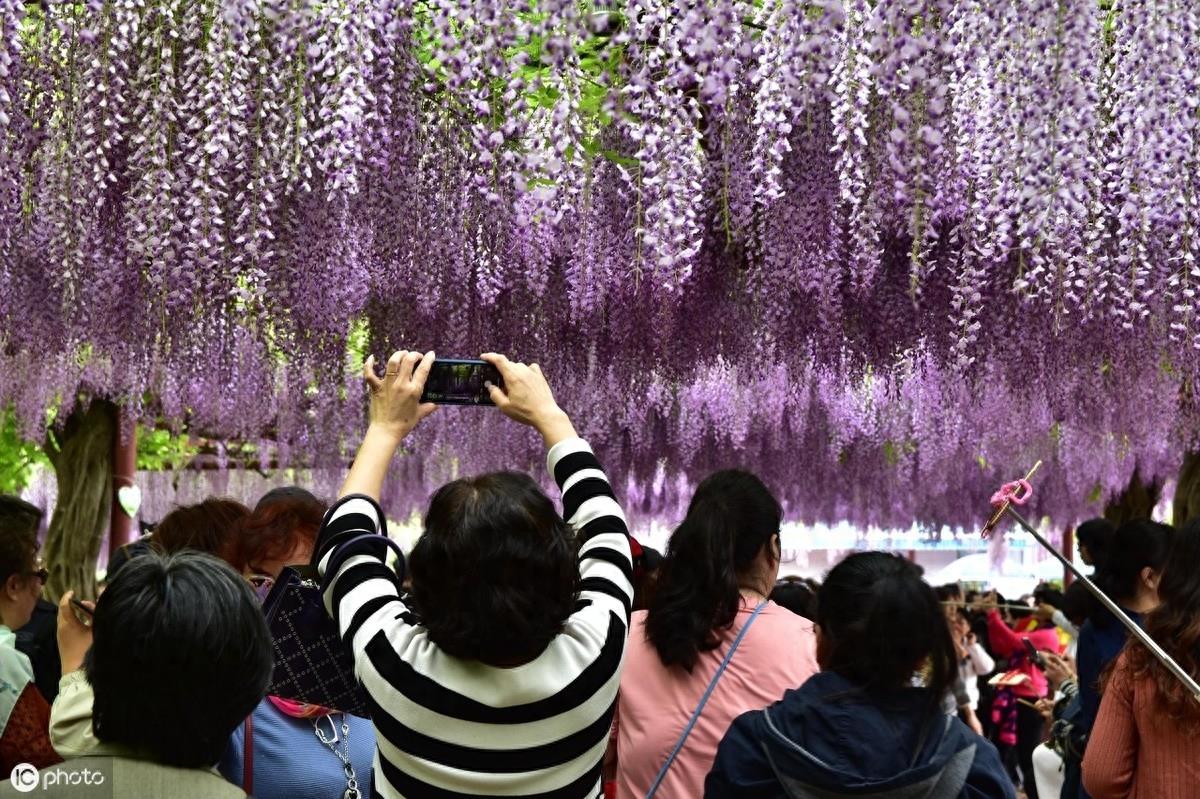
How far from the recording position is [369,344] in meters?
5.64

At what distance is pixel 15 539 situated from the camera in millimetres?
3287

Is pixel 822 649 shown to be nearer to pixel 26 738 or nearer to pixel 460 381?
pixel 460 381

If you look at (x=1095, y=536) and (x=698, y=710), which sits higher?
(x=698, y=710)

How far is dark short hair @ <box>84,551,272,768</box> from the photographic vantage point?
5.13 ft

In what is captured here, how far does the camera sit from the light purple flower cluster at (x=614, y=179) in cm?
356

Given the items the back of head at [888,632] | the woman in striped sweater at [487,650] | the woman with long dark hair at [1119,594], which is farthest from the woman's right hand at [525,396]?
the woman with long dark hair at [1119,594]

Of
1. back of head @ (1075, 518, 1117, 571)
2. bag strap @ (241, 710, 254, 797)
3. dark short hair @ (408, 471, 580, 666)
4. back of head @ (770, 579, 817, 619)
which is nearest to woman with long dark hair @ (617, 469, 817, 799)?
bag strap @ (241, 710, 254, 797)

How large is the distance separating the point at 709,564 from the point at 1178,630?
36.5 inches

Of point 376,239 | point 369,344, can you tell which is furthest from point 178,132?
point 369,344

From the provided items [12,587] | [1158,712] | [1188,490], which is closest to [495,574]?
[1158,712]

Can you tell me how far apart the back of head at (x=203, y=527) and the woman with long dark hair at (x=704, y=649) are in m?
0.86

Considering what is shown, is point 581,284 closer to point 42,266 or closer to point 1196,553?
point 42,266

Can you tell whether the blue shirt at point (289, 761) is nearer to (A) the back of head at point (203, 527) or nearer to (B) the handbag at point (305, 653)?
(B) the handbag at point (305, 653)

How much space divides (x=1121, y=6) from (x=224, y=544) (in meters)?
2.57
